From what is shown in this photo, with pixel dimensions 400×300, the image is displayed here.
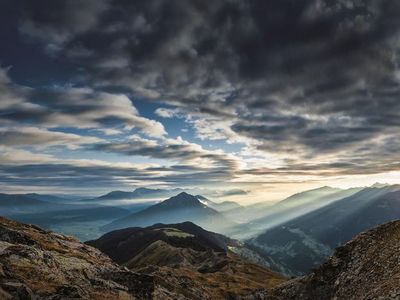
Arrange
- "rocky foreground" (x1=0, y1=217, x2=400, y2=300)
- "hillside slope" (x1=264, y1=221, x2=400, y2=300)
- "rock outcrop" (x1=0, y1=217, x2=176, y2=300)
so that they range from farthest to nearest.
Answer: "rock outcrop" (x1=0, y1=217, x2=176, y2=300)
"rocky foreground" (x1=0, y1=217, x2=400, y2=300)
"hillside slope" (x1=264, y1=221, x2=400, y2=300)

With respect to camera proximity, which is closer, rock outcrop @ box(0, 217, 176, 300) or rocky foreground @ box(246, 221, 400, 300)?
rocky foreground @ box(246, 221, 400, 300)

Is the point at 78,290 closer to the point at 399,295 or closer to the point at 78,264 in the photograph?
the point at 78,264

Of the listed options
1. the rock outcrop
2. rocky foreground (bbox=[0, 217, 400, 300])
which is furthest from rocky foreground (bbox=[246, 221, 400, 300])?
the rock outcrop

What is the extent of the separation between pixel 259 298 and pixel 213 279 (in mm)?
100864

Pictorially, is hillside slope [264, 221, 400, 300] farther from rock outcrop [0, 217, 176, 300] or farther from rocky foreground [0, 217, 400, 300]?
rock outcrop [0, 217, 176, 300]

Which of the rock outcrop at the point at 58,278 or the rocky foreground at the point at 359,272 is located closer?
the rocky foreground at the point at 359,272

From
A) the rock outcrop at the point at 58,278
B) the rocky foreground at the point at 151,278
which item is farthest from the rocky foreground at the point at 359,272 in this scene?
the rock outcrop at the point at 58,278

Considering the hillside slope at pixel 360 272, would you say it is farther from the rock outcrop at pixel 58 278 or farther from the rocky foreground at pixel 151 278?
the rock outcrop at pixel 58 278

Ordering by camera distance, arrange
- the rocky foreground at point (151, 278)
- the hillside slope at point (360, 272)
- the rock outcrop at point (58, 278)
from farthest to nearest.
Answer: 1. the rock outcrop at point (58, 278)
2. the rocky foreground at point (151, 278)
3. the hillside slope at point (360, 272)

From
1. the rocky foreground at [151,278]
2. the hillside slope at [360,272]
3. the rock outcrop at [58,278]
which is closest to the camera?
the hillside slope at [360,272]

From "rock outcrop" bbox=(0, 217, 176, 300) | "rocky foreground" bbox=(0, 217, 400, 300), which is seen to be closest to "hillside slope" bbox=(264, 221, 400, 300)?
"rocky foreground" bbox=(0, 217, 400, 300)

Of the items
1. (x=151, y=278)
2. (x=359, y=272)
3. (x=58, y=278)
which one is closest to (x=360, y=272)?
(x=359, y=272)

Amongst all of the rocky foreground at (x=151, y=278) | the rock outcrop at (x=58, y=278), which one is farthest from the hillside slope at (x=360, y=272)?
the rock outcrop at (x=58, y=278)

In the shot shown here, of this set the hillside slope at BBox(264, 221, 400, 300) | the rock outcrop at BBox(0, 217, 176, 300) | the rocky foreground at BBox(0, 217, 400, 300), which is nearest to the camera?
the hillside slope at BBox(264, 221, 400, 300)
